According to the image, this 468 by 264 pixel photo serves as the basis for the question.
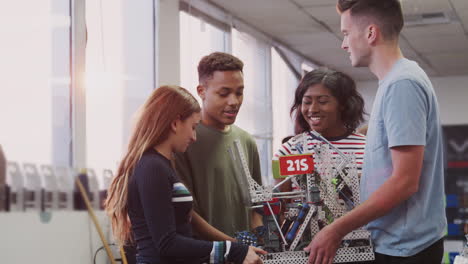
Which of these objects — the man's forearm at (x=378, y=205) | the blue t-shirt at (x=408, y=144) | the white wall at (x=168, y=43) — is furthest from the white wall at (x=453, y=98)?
the man's forearm at (x=378, y=205)

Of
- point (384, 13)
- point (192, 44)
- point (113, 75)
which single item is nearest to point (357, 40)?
point (384, 13)

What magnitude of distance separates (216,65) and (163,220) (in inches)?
29.6

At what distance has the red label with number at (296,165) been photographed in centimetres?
179

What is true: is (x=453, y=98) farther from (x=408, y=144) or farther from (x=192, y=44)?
(x=408, y=144)

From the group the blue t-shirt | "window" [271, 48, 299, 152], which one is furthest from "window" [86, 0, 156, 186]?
"window" [271, 48, 299, 152]

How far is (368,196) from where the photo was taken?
1703 mm

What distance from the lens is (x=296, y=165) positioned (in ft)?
5.87

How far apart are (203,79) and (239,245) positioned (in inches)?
29.8

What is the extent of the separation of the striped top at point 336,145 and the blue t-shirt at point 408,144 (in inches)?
12.1

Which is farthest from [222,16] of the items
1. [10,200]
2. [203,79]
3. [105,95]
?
[203,79]

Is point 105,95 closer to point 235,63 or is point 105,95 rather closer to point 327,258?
point 235,63

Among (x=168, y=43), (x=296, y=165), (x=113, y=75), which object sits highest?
(x=168, y=43)

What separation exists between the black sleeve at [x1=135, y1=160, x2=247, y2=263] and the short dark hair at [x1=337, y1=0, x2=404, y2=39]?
0.63 m

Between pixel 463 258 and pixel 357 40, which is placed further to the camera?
pixel 463 258
